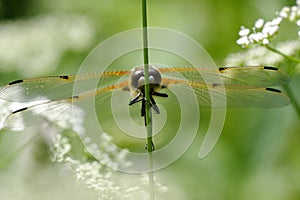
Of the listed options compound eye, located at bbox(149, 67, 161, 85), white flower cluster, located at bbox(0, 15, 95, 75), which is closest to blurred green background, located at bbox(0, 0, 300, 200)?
white flower cluster, located at bbox(0, 15, 95, 75)

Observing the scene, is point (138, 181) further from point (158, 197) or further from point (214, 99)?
point (214, 99)

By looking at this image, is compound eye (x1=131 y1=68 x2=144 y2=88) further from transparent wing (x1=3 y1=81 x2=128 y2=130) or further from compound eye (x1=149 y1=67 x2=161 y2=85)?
transparent wing (x1=3 y1=81 x2=128 y2=130)

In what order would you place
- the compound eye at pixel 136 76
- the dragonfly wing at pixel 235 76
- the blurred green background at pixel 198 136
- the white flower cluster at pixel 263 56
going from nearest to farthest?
the compound eye at pixel 136 76, the dragonfly wing at pixel 235 76, the blurred green background at pixel 198 136, the white flower cluster at pixel 263 56

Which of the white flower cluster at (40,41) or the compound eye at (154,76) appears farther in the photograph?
the white flower cluster at (40,41)

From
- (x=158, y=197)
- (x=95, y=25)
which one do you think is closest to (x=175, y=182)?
(x=158, y=197)

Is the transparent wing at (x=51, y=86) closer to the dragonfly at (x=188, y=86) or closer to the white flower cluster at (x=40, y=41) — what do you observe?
the dragonfly at (x=188, y=86)

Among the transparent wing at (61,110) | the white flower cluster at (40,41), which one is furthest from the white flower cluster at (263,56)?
the white flower cluster at (40,41)

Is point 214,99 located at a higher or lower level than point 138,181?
higher
